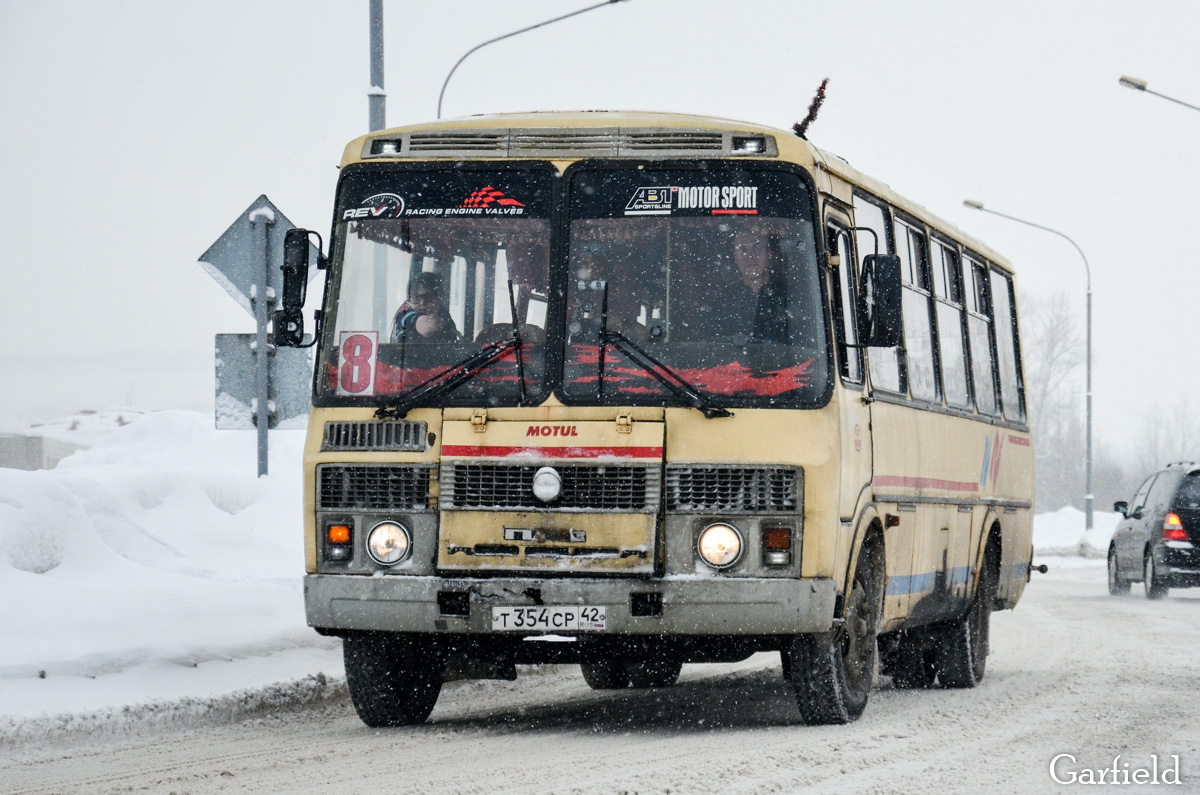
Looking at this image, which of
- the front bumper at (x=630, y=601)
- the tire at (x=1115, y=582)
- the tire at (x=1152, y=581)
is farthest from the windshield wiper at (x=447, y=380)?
the tire at (x=1115, y=582)

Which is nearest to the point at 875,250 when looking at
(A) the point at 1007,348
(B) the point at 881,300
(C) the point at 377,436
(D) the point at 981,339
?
(B) the point at 881,300

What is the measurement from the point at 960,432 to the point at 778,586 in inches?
171

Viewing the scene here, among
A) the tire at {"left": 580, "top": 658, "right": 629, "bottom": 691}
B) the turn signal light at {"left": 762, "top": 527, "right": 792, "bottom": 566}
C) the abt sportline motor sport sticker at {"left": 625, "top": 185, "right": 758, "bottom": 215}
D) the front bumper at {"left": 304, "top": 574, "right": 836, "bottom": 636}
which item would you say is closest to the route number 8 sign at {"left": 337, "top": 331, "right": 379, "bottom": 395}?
the front bumper at {"left": 304, "top": 574, "right": 836, "bottom": 636}

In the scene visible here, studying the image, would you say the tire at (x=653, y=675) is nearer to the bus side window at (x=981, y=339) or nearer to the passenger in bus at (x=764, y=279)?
the bus side window at (x=981, y=339)

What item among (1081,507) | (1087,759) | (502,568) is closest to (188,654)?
(502,568)

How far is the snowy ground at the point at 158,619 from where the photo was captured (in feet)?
33.1

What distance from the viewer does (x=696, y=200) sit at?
9680mm

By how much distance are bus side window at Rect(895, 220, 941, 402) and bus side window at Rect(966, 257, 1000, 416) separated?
56.2 inches

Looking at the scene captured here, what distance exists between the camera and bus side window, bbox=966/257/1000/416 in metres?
13.9

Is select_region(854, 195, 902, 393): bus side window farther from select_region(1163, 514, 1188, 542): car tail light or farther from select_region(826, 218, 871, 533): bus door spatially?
select_region(1163, 514, 1188, 542): car tail light

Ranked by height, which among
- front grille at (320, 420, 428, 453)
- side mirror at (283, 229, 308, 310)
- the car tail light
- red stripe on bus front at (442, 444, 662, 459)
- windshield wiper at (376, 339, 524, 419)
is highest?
side mirror at (283, 229, 308, 310)

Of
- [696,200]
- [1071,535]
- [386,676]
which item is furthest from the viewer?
[1071,535]

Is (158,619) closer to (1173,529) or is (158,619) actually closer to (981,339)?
(981,339)

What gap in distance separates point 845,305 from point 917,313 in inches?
93.9
